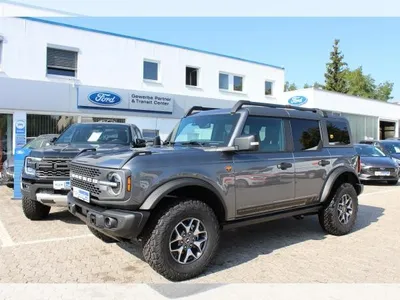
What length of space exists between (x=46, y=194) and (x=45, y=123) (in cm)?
956

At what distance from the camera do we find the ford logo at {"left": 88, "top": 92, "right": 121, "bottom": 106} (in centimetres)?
1553

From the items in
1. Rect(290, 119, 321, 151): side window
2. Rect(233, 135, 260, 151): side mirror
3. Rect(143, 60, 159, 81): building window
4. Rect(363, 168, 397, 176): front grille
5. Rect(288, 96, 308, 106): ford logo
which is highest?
Rect(143, 60, 159, 81): building window

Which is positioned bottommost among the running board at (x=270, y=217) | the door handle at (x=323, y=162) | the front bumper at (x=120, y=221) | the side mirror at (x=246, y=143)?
the running board at (x=270, y=217)

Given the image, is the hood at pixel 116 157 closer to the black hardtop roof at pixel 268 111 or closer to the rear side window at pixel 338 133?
the black hardtop roof at pixel 268 111

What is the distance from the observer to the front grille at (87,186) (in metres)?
→ 4.19

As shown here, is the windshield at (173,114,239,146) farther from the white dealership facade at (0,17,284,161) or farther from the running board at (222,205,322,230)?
the white dealership facade at (0,17,284,161)

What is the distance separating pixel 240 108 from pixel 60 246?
3.24 m

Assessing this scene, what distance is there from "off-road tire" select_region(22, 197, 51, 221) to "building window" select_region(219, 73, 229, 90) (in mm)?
15147

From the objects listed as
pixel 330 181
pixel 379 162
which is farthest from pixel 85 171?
pixel 379 162

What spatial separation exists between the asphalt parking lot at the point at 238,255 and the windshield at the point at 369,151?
783 centimetres

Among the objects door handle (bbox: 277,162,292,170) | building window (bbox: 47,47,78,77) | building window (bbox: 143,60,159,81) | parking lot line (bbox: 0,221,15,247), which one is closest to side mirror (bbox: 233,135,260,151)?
door handle (bbox: 277,162,292,170)

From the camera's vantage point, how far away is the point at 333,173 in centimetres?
588

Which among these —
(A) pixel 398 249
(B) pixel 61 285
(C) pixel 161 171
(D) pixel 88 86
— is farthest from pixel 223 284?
(D) pixel 88 86

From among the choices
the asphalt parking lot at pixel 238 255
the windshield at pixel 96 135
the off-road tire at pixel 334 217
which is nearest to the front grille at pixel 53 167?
the asphalt parking lot at pixel 238 255
